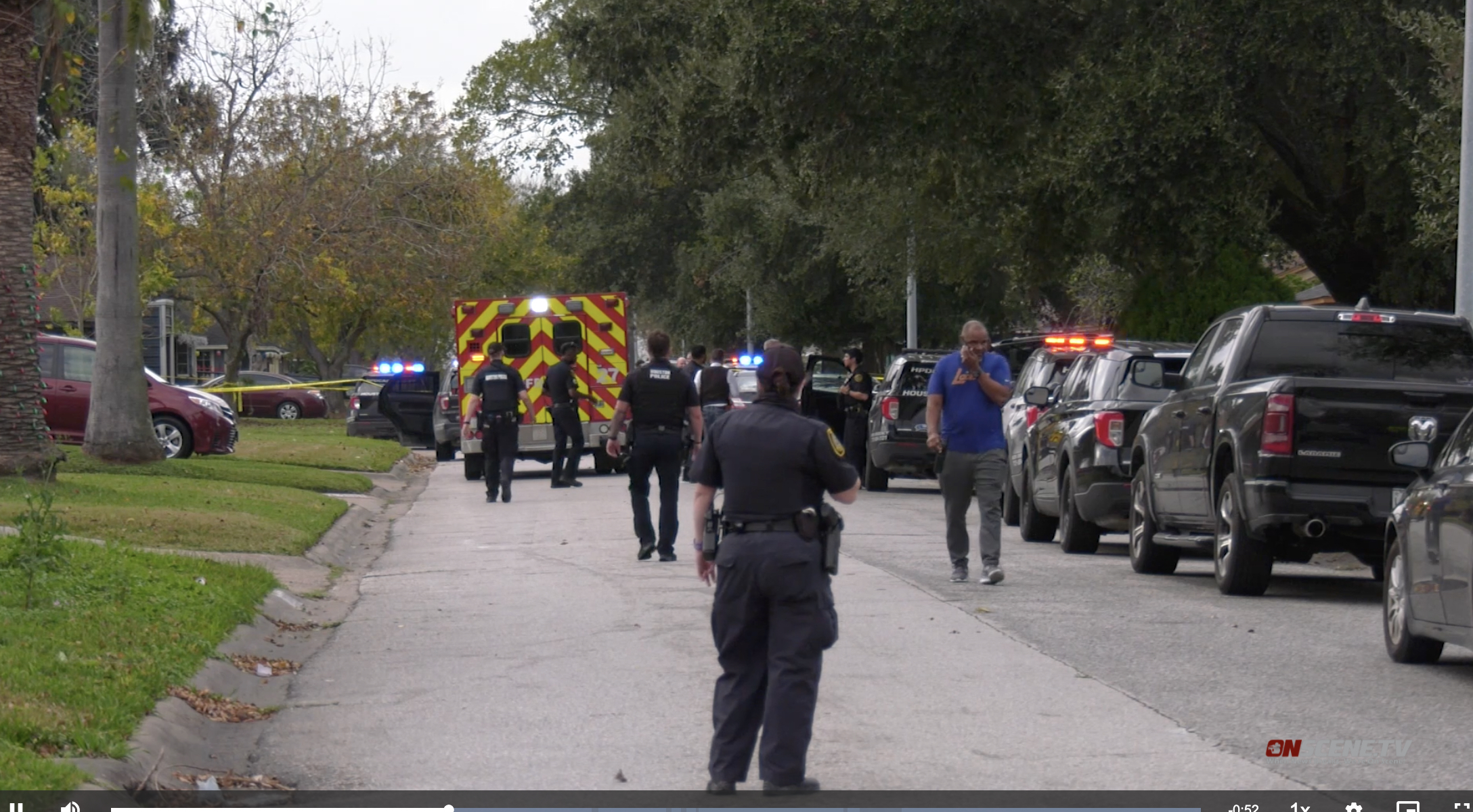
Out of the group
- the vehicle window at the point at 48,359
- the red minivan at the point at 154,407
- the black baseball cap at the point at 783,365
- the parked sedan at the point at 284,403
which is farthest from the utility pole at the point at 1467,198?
the parked sedan at the point at 284,403

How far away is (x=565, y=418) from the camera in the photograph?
25781 millimetres

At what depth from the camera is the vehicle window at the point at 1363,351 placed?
13.1 m

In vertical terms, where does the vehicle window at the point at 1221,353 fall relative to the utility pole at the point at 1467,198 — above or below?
below

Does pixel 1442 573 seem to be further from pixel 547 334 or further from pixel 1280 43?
pixel 547 334

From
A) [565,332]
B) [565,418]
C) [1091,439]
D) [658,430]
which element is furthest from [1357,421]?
[565,332]

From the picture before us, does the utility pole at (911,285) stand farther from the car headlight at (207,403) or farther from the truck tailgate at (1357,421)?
the truck tailgate at (1357,421)

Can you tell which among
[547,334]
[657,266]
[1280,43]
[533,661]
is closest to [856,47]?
[1280,43]

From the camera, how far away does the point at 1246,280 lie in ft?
93.5

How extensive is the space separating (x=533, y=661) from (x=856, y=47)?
558 inches

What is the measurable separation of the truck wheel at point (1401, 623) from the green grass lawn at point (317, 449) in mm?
20209

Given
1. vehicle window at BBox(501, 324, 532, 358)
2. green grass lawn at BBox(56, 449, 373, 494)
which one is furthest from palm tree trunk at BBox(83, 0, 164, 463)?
vehicle window at BBox(501, 324, 532, 358)

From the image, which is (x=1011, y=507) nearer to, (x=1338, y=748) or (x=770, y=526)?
(x=1338, y=748)

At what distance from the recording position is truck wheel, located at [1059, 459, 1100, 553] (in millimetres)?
16719

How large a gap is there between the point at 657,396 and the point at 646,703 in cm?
694
